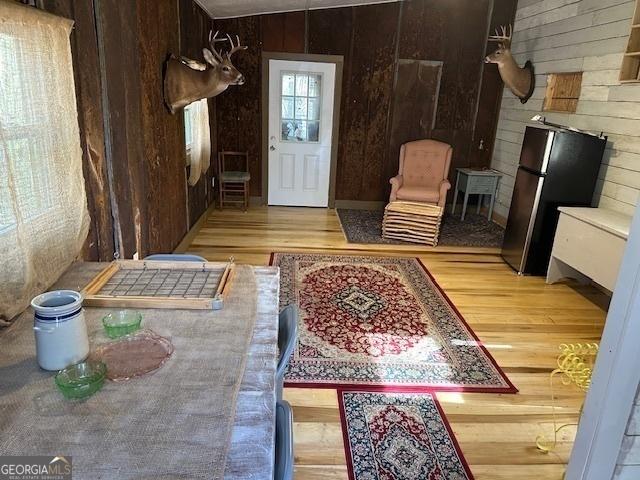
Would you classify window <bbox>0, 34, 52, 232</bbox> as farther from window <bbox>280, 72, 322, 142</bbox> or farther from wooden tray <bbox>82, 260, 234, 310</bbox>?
window <bbox>280, 72, 322, 142</bbox>

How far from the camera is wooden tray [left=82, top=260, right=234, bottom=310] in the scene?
141 centimetres

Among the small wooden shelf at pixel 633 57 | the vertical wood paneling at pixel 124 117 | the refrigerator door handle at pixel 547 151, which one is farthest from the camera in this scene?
the refrigerator door handle at pixel 547 151

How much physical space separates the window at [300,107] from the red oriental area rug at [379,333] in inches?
96.8

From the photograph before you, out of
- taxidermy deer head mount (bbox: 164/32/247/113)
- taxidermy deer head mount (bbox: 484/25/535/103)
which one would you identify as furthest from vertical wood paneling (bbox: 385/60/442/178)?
taxidermy deer head mount (bbox: 164/32/247/113)

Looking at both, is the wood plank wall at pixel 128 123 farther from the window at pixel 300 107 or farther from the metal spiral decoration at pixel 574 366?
the metal spiral decoration at pixel 574 366

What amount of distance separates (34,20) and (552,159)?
146 inches

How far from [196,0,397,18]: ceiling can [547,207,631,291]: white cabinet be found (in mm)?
3508

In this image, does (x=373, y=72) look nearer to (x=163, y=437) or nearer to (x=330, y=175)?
(x=330, y=175)

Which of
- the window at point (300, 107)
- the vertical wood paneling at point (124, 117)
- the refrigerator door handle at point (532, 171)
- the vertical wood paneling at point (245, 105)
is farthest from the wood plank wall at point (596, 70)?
the vertical wood paneling at point (124, 117)

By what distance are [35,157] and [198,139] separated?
3.15 m

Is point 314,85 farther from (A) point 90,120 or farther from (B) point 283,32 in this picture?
(A) point 90,120

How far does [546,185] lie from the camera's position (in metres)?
3.80

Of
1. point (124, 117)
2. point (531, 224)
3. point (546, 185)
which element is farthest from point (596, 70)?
point (124, 117)

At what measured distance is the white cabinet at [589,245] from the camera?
3.14m
